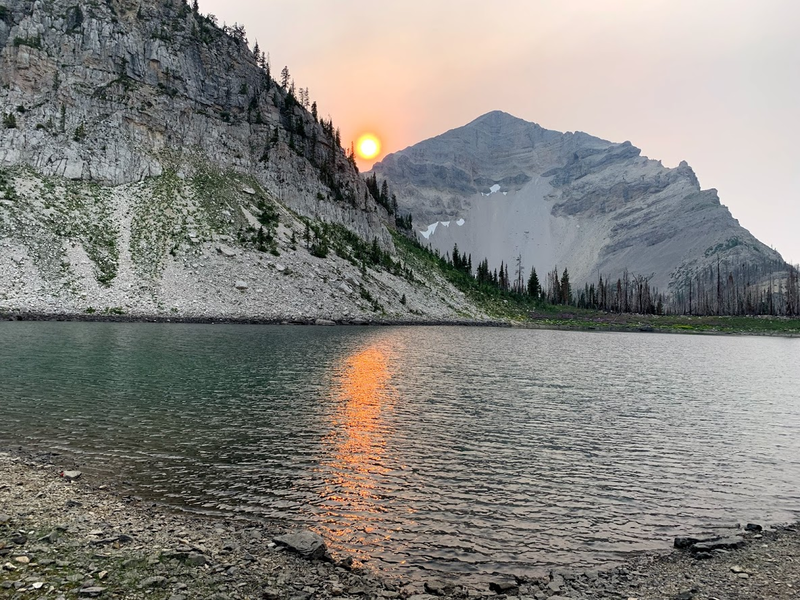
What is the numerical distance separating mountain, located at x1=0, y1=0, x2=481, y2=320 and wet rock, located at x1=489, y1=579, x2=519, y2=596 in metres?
92.0

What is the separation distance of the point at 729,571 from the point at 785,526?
203 inches

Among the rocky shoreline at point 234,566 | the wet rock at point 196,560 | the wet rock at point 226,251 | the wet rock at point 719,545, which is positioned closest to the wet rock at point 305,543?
the rocky shoreline at point 234,566

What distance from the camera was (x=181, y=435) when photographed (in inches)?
838

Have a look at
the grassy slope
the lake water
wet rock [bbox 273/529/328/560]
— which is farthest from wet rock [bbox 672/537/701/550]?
the grassy slope

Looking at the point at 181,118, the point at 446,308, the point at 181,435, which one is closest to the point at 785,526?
the point at 181,435

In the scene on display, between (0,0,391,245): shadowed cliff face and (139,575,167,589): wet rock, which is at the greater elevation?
(0,0,391,245): shadowed cliff face

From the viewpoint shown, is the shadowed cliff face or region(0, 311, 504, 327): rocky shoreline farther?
the shadowed cliff face

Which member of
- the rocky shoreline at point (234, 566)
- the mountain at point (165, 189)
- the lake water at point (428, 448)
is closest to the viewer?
the rocky shoreline at point (234, 566)

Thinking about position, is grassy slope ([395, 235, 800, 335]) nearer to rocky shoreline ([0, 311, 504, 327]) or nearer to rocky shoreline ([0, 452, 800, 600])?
rocky shoreline ([0, 311, 504, 327])

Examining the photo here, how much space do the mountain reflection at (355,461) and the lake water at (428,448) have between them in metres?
0.10

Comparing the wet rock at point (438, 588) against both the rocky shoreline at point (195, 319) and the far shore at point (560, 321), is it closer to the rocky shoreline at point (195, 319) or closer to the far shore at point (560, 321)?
the rocky shoreline at point (195, 319)

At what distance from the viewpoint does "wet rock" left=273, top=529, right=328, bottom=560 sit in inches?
458

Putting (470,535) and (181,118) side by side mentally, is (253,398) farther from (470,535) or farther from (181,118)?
(181,118)

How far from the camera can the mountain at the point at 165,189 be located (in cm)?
9300
